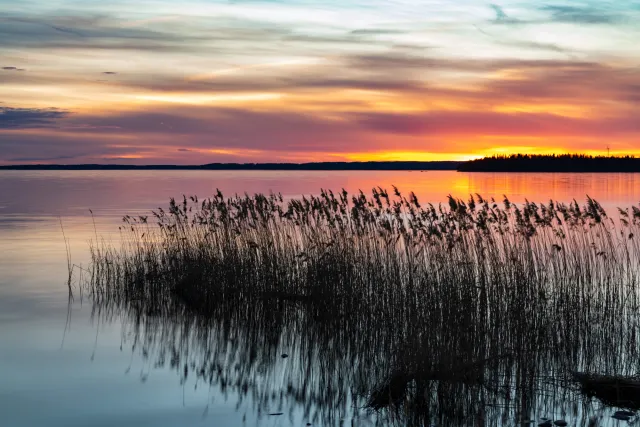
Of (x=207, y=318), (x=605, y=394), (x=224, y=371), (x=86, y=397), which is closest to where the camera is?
(x=605, y=394)

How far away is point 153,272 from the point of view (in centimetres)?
1670

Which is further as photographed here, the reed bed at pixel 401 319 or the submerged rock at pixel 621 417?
the reed bed at pixel 401 319

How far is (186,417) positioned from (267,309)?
15.5 ft

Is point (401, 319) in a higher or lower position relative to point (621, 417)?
higher

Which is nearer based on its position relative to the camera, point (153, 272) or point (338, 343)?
point (338, 343)

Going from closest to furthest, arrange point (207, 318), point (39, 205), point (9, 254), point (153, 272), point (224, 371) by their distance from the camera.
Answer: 1. point (224, 371)
2. point (207, 318)
3. point (153, 272)
4. point (9, 254)
5. point (39, 205)

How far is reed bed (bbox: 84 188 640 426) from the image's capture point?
8.53m

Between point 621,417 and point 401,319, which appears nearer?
point 621,417

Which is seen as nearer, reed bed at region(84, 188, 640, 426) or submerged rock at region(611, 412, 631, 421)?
submerged rock at region(611, 412, 631, 421)

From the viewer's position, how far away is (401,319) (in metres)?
10.7

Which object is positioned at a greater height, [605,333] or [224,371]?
[605,333]

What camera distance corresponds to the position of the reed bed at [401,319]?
8531 mm

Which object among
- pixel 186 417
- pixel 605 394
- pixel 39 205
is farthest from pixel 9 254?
pixel 39 205

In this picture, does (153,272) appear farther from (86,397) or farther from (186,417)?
(186,417)
